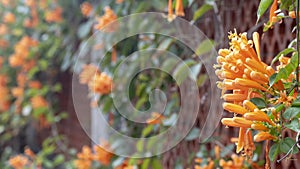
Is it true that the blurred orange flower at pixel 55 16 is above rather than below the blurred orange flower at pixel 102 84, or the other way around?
above

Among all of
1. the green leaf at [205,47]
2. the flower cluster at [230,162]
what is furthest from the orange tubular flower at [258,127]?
the green leaf at [205,47]

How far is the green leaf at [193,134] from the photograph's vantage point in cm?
152

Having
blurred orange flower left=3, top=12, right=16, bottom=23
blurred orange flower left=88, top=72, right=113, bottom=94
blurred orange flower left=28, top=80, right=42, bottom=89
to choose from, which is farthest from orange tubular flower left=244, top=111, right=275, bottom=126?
blurred orange flower left=3, top=12, right=16, bottom=23

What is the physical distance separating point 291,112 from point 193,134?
2.84ft

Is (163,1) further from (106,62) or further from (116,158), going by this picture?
(116,158)

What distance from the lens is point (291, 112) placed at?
68 cm

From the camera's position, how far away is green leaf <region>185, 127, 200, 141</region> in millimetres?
1521

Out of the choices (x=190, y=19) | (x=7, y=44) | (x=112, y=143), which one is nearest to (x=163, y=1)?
(x=190, y=19)

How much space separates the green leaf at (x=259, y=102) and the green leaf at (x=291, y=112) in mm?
38

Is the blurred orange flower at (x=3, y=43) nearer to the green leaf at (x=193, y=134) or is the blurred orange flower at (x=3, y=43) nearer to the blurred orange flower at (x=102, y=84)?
the blurred orange flower at (x=102, y=84)

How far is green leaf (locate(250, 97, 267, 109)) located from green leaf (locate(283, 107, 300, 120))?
4cm

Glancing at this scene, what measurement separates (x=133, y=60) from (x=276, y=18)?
1.12 metres

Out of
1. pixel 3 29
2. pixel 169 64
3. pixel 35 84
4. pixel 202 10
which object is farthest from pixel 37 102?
pixel 202 10

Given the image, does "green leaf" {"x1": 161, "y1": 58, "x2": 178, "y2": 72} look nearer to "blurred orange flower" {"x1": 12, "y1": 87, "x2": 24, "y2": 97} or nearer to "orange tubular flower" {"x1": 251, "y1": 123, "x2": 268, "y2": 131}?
"orange tubular flower" {"x1": 251, "y1": 123, "x2": 268, "y2": 131}
